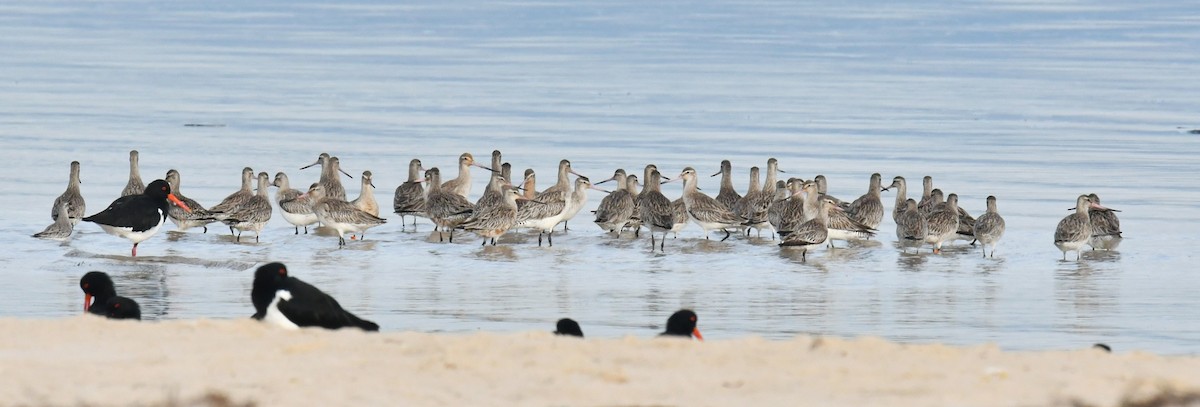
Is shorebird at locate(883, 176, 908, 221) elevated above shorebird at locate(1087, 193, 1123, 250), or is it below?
above

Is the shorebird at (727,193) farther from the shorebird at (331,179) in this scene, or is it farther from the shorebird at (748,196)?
the shorebird at (331,179)

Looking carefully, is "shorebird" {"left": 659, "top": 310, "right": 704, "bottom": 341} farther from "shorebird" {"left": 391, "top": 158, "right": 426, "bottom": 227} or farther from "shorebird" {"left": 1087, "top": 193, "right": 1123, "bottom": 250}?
"shorebird" {"left": 391, "top": 158, "right": 426, "bottom": 227}

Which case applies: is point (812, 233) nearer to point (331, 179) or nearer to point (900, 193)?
point (900, 193)

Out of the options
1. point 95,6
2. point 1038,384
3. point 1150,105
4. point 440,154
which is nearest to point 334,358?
point 1038,384

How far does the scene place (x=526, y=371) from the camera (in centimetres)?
841

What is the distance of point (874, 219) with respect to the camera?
19.3 metres

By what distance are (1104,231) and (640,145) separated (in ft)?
32.4

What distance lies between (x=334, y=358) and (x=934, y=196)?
1243cm

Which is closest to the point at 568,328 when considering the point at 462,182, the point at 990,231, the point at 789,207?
the point at 990,231

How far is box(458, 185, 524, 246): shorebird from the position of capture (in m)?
18.2

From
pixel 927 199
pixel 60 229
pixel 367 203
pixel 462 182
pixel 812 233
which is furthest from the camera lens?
pixel 462 182

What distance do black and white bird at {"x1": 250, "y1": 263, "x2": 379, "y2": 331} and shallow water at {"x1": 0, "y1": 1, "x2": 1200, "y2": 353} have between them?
8.20 feet

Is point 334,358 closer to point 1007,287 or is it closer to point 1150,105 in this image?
point 1007,287

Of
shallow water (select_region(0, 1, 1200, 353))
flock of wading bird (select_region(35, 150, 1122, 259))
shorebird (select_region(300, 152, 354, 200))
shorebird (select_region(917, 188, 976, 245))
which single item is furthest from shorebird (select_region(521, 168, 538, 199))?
shorebird (select_region(917, 188, 976, 245))
